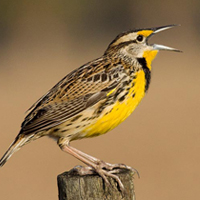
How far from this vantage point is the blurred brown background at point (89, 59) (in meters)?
8.76

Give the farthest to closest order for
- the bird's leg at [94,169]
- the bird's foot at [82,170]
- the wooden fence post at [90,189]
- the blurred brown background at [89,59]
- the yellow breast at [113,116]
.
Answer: the blurred brown background at [89,59] → the yellow breast at [113,116] → the bird's foot at [82,170] → the bird's leg at [94,169] → the wooden fence post at [90,189]

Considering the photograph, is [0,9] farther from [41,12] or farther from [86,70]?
[86,70]

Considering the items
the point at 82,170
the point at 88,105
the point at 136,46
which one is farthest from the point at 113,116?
the point at 136,46

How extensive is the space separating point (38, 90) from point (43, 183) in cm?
490

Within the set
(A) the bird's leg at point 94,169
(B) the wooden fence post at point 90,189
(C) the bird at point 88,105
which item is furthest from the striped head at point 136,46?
(B) the wooden fence post at point 90,189

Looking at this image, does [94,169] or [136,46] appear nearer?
[94,169]

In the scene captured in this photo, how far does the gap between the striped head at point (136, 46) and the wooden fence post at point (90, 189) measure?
1.10m

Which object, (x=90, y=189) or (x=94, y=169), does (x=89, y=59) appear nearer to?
(x=94, y=169)

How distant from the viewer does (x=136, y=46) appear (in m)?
4.81

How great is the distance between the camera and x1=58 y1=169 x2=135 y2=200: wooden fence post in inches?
151

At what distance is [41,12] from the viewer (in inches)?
798

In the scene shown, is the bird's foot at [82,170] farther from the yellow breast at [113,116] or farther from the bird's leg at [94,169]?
the yellow breast at [113,116]

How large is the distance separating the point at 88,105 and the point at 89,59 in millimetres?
10785

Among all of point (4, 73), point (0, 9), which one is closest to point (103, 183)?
point (4, 73)
